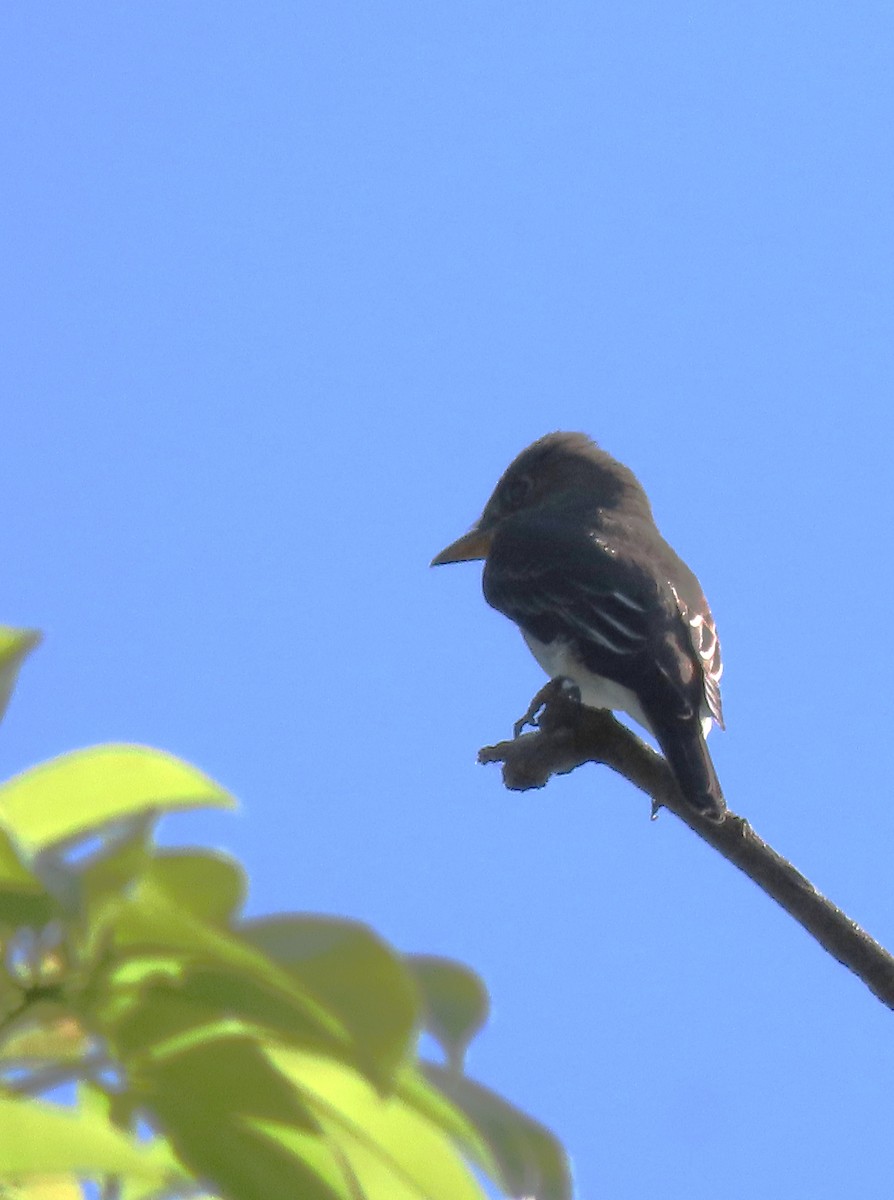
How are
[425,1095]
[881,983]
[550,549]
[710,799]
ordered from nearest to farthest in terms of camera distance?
1. [425,1095]
2. [881,983]
3. [710,799]
4. [550,549]

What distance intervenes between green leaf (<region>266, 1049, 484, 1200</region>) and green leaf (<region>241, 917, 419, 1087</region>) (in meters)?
0.14

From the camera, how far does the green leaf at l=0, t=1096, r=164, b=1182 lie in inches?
23.0

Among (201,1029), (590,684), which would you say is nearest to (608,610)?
(590,684)

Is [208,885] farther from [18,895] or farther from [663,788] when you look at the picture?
[663,788]

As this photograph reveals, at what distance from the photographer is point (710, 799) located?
3.22 m

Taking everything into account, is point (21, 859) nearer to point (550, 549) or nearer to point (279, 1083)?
point (279, 1083)

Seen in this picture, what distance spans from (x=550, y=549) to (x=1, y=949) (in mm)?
5020

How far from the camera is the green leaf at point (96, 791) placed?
26.7 inches

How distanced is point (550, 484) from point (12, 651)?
21.3ft

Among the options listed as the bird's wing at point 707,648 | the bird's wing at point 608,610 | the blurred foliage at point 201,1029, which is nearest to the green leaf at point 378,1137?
the blurred foliage at point 201,1029

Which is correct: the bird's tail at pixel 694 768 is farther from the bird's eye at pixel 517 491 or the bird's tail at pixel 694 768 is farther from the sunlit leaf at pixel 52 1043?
the bird's eye at pixel 517 491

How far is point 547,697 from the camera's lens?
341 cm

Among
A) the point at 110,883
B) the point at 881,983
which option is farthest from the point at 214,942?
the point at 881,983

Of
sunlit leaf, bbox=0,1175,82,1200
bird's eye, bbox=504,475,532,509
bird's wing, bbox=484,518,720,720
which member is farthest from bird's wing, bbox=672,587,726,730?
sunlit leaf, bbox=0,1175,82,1200
